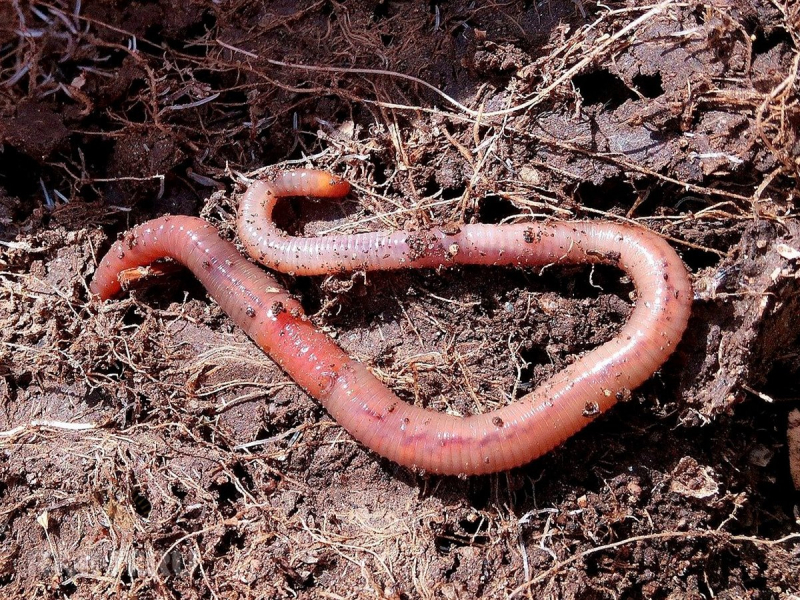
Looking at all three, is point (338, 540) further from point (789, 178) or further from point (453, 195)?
point (789, 178)

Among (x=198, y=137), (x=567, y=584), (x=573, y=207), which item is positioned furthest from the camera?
(x=198, y=137)

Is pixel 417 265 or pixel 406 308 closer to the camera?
pixel 417 265

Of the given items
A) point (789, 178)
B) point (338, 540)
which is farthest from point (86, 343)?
point (789, 178)

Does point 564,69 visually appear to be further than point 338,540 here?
Yes

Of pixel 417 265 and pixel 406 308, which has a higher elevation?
pixel 417 265

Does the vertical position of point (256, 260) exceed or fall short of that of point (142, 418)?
it exceeds it
